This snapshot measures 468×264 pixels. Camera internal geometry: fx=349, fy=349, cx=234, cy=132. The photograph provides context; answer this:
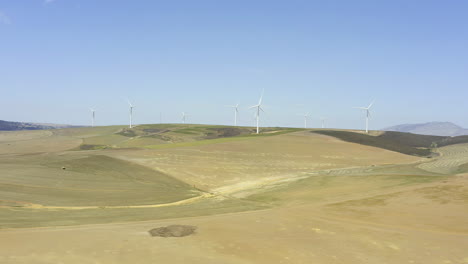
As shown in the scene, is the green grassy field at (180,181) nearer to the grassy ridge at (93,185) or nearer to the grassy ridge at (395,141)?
the grassy ridge at (93,185)

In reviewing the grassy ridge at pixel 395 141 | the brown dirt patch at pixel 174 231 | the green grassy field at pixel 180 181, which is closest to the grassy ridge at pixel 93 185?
the green grassy field at pixel 180 181

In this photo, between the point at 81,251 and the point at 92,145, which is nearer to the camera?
the point at 81,251

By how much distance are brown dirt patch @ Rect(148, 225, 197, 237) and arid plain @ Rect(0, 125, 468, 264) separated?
0.64 meters

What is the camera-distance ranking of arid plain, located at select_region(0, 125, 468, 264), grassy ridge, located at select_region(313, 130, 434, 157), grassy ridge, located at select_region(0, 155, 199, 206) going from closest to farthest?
arid plain, located at select_region(0, 125, 468, 264), grassy ridge, located at select_region(0, 155, 199, 206), grassy ridge, located at select_region(313, 130, 434, 157)

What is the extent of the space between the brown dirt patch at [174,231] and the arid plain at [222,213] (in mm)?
642

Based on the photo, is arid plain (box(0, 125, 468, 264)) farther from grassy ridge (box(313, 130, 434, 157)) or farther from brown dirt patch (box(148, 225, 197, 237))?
grassy ridge (box(313, 130, 434, 157))

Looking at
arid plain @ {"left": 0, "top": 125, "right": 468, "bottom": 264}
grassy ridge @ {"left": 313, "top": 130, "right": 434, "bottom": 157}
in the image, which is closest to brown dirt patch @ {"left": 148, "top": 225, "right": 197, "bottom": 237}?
arid plain @ {"left": 0, "top": 125, "right": 468, "bottom": 264}

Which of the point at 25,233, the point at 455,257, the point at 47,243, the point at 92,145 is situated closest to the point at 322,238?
the point at 455,257

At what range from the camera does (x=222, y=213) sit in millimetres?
25547

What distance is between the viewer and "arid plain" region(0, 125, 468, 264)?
52.9ft

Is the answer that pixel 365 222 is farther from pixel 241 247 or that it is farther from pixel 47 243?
pixel 47 243

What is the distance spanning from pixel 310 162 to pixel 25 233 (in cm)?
4609

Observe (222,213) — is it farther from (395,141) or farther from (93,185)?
(395,141)

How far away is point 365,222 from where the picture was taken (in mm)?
21984
